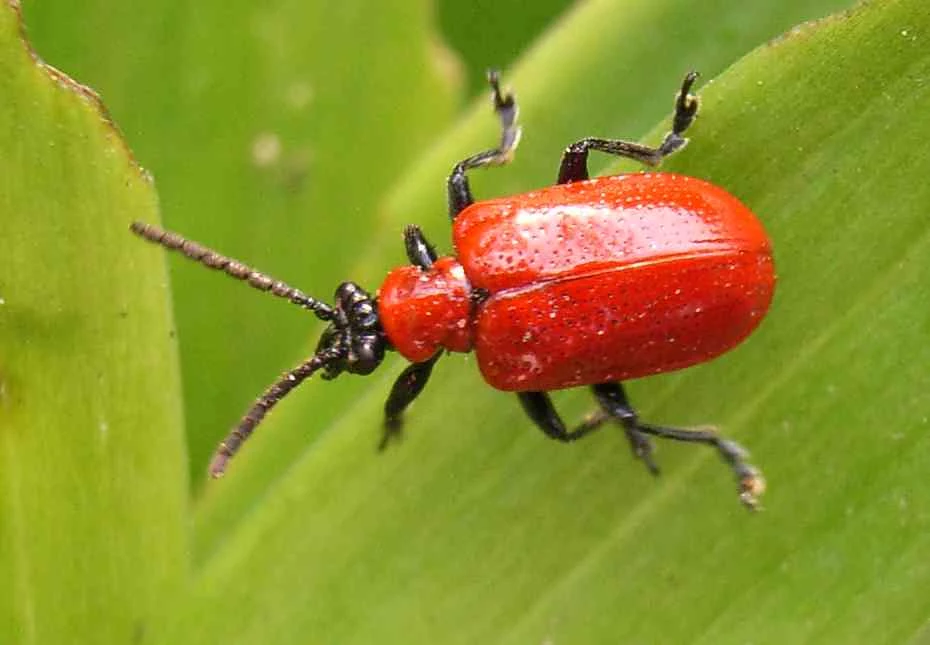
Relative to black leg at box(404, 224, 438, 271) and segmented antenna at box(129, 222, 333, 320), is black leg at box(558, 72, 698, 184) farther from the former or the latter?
segmented antenna at box(129, 222, 333, 320)

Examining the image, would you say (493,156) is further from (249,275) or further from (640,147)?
(249,275)

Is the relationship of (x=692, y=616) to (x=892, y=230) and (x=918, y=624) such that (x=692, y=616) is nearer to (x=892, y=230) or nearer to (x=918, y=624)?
(x=918, y=624)

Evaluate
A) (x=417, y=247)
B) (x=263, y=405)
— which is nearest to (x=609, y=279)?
(x=417, y=247)

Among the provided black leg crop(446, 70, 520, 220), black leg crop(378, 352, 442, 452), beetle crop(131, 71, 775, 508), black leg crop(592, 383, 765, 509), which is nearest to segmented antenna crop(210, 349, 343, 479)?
beetle crop(131, 71, 775, 508)

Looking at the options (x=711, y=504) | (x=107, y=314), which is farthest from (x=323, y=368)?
(x=711, y=504)

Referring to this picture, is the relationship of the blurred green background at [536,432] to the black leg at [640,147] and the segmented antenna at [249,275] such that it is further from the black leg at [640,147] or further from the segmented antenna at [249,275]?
the segmented antenna at [249,275]
